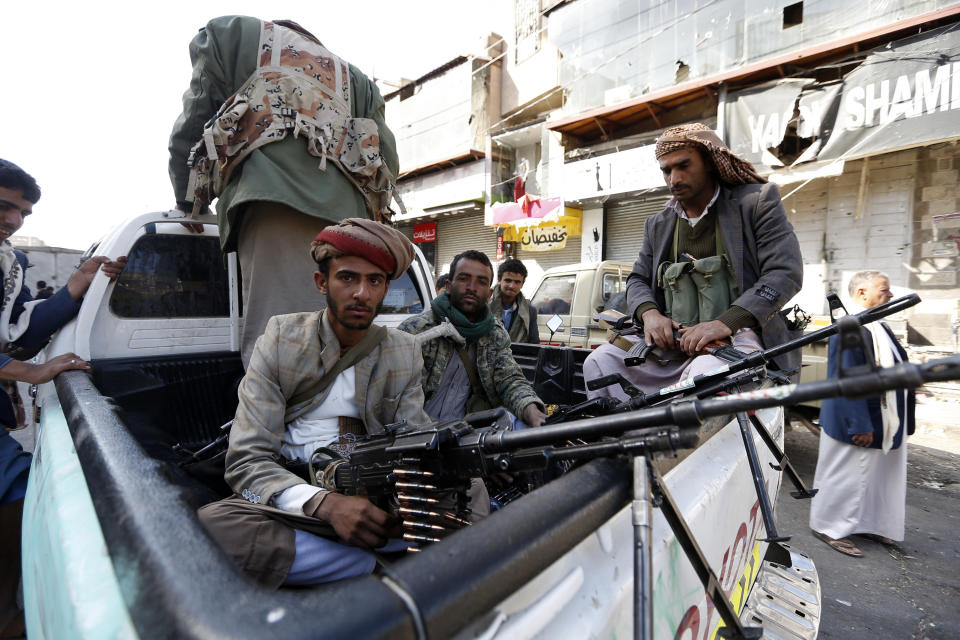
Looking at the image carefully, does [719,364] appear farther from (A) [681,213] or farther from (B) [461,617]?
(B) [461,617]

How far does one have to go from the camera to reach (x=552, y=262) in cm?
1440

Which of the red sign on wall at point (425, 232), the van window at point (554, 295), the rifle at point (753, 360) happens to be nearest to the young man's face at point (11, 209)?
the rifle at point (753, 360)

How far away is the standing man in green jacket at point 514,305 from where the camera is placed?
489 cm

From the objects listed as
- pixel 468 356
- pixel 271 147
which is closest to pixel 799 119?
pixel 468 356

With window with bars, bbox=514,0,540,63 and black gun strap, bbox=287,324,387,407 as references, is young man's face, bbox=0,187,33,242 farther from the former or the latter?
window with bars, bbox=514,0,540,63

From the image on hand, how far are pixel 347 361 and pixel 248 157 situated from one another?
1.14 meters

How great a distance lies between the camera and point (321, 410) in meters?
1.72

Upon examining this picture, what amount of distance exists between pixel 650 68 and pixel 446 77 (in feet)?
27.6

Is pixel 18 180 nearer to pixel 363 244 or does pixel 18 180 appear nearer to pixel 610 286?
pixel 363 244

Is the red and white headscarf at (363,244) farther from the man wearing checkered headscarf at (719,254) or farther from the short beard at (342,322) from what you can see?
the man wearing checkered headscarf at (719,254)

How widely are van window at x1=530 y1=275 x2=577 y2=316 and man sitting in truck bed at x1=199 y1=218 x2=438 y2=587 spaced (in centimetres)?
458

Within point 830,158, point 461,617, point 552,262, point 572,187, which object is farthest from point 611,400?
point 552,262

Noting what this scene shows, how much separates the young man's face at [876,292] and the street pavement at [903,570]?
1.61 m

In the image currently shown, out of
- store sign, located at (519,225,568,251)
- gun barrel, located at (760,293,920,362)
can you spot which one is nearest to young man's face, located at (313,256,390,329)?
gun barrel, located at (760,293,920,362)
